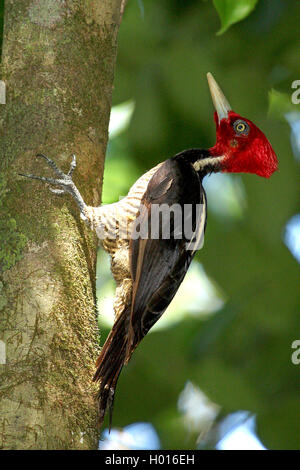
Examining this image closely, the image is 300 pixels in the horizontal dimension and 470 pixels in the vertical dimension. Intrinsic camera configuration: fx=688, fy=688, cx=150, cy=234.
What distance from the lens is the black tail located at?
8.20ft

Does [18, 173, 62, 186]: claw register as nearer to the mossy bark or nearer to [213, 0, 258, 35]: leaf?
the mossy bark

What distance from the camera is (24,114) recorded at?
2.65 meters

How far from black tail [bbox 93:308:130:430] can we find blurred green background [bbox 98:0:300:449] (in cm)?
91

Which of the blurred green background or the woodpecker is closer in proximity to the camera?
the woodpecker

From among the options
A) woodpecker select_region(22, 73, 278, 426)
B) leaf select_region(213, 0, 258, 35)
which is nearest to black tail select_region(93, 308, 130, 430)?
woodpecker select_region(22, 73, 278, 426)

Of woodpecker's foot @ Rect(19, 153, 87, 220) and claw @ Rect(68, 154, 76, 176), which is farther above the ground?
claw @ Rect(68, 154, 76, 176)

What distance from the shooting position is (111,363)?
2666mm

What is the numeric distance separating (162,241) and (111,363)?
28.1 inches

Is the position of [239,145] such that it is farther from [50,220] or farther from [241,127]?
[50,220]

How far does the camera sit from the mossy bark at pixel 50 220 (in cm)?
216

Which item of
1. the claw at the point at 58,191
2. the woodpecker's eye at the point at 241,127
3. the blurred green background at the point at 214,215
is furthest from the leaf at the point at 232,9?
the claw at the point at 58,191

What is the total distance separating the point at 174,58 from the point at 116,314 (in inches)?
69.8

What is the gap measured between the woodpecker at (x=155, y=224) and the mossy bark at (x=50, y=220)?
0.39 ft

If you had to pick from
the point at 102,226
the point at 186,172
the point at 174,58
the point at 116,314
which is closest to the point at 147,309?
the point at 116,314
